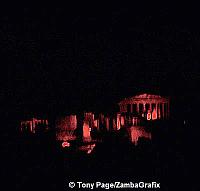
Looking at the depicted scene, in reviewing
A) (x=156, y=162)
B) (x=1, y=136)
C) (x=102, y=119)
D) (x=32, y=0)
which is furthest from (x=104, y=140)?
(x=32, y=0)

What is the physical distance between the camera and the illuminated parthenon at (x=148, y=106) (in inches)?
77.6

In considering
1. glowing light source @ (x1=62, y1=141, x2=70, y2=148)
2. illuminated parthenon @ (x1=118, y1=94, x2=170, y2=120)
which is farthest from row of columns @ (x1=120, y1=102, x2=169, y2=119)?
glowing light source @ (x1=62, y1=141, x2=70, y2=148)

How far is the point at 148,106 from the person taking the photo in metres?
1.97

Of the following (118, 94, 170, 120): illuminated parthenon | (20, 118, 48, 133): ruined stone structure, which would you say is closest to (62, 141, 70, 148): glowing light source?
(20, 118, 48, 133): ruined stone structure

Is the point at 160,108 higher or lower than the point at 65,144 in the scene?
higher

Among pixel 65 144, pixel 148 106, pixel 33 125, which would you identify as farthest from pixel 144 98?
pixel 33 125

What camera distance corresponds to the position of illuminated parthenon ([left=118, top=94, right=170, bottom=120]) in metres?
1.97

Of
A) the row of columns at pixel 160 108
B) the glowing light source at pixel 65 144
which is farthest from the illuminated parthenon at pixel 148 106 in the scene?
the glowing light source at pixel 65 144

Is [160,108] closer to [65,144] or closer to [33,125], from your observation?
[65,144]

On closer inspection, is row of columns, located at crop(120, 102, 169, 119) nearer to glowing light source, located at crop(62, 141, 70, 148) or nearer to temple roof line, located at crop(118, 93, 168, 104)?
temple roof line, located at crop(118, 93, 168, 104)

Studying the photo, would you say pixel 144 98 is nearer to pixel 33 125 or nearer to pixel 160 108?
pixel 160 108

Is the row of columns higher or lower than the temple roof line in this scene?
lower

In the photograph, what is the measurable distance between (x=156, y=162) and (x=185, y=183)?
181 mm

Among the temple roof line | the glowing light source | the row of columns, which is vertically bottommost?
the glowing light source
